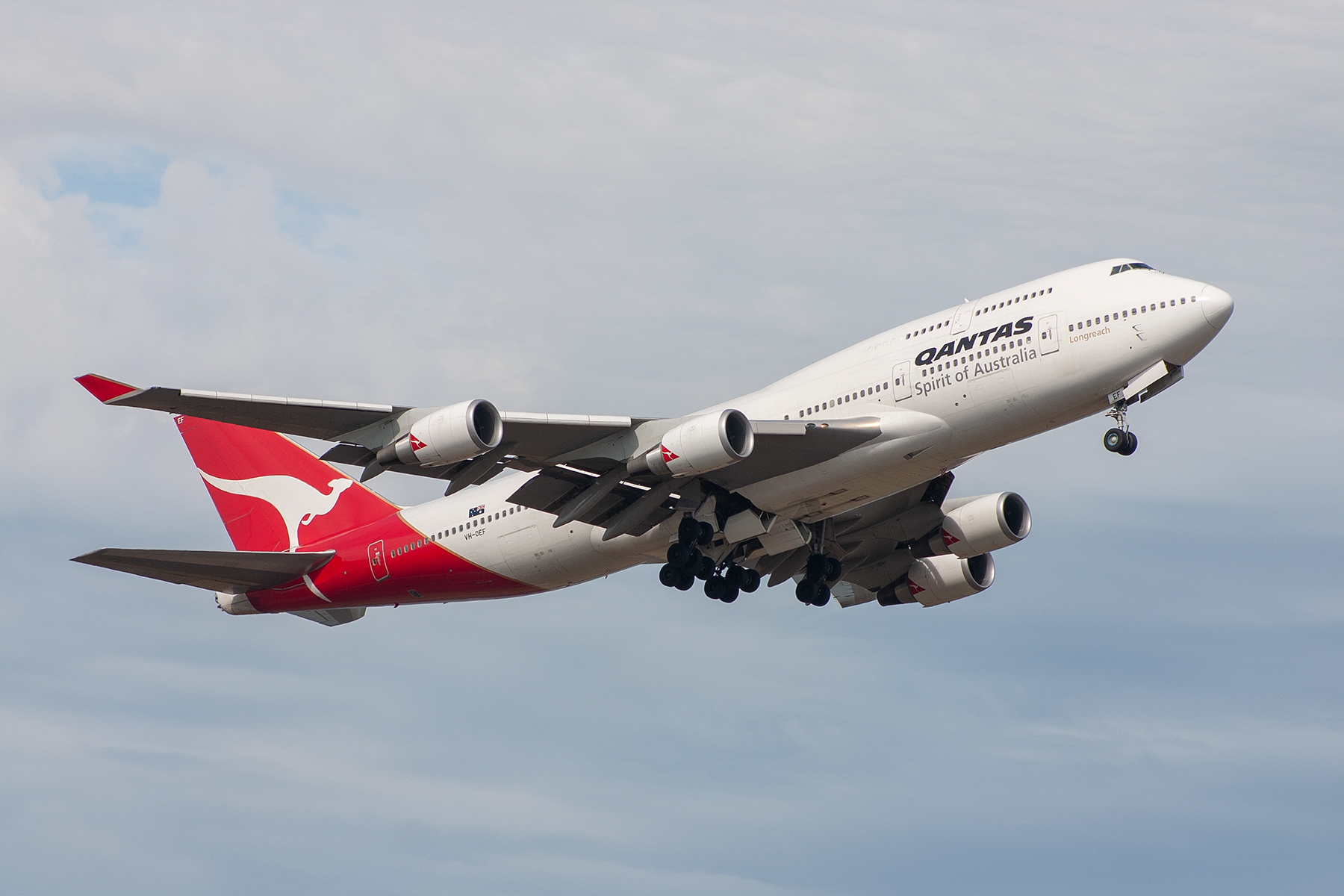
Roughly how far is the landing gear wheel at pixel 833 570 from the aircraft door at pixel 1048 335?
977 cm

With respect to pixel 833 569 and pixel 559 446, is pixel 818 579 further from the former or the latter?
pixel 559 446

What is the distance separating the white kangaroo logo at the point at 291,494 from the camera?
139 ft

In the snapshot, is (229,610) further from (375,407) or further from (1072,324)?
(1072,324)

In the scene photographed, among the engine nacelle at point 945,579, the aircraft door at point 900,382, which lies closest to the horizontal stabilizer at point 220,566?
the engine nacelle at point 945,579

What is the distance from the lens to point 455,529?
125 ft

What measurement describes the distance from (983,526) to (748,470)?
26.1ft

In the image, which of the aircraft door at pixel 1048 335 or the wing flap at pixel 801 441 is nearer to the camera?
the aircraft door at pixel 1048 335

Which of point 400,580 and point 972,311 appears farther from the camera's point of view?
point 400,580

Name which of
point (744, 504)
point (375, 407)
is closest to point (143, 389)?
point (375, 407)

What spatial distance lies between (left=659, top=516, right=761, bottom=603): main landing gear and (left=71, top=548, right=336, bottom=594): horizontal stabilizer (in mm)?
10177

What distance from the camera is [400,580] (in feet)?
128

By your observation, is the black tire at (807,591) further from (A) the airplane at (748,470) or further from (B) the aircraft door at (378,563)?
(B) the aircraft door at (378,563)

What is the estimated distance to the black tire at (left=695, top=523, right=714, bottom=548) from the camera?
34.8 metres

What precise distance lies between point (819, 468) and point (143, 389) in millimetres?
14108
